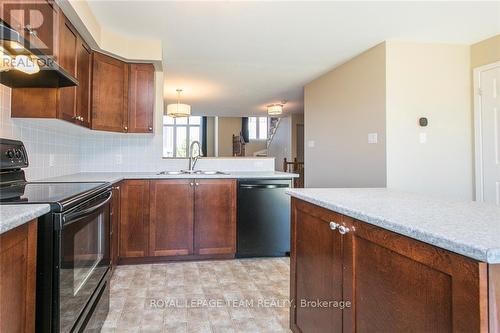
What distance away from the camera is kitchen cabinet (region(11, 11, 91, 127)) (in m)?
2.12

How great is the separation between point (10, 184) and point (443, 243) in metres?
2.19

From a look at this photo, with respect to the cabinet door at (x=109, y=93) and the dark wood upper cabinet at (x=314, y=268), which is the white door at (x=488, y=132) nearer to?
the dark wood upper cabinet at (x=314, y=268)

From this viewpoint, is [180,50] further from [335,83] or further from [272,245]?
[272,245]

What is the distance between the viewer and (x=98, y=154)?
141 inches

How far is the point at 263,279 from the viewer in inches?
108

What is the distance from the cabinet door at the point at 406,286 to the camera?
0.69m

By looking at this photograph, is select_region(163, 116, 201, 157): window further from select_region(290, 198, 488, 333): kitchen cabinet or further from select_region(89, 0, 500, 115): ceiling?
select_region(290, 198, 488, 333): kitchen cabinet

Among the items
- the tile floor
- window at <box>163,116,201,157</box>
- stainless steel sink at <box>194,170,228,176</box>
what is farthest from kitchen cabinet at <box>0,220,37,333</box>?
window at <box>163,116,201,157</box>

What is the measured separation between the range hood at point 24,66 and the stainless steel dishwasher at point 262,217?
187cm

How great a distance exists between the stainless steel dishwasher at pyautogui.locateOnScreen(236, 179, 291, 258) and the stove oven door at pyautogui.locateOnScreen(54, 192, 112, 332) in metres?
1.49

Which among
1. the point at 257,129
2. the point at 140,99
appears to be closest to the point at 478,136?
the point at 140,99

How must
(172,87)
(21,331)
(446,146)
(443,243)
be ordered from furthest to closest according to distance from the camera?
(172,87)
(446,146)
(21,331)
(443,243)

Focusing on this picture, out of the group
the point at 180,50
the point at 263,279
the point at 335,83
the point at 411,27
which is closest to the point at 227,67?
the point at 180,50

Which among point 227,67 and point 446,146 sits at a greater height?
point 227,67
